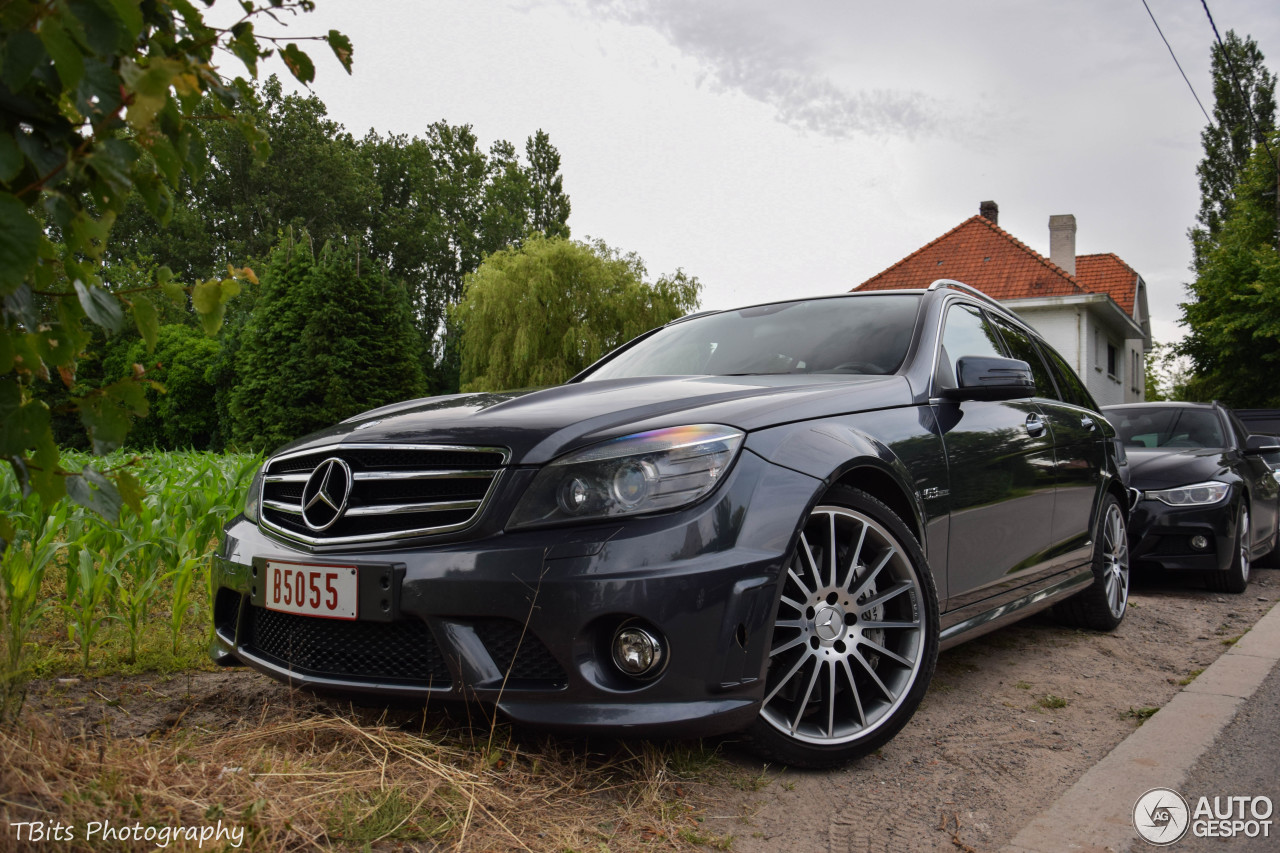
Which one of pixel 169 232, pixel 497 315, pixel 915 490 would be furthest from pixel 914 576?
pixel 169 232

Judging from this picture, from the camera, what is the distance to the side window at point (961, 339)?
3.59m

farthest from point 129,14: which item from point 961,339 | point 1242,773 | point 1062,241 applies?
point 1062,241

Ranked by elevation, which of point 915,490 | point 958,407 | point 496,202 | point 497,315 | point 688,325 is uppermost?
point 496,202

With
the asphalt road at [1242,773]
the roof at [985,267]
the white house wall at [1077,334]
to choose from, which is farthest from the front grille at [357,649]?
the roof at [985,267]

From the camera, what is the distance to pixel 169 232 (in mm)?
42750

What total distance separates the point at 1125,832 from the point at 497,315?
94.4 ft

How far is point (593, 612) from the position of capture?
2232 mm

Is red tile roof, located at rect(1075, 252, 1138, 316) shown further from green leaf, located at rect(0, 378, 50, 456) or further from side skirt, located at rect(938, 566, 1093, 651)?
green leaf, located at rect(0, 378, 50, 456)

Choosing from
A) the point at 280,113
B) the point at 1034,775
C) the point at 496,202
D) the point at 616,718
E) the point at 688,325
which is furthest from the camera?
the point at 496,202

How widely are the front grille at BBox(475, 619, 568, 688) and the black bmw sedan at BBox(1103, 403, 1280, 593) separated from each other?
5.60m

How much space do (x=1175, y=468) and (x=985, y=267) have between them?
2206 cm

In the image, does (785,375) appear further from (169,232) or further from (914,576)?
(169,232)

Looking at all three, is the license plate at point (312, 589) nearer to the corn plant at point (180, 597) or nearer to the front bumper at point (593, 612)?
the front bumper at point (593, 612)

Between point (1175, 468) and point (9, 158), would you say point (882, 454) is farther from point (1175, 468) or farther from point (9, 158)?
point (1175, 468)
